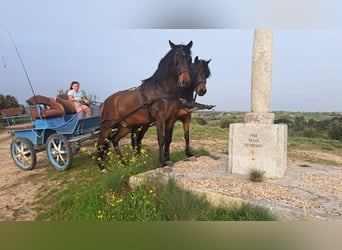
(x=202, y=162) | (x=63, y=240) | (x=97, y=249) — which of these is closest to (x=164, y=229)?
(x=97, y=249)

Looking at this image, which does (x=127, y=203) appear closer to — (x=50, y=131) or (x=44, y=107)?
(x=50, y=131)

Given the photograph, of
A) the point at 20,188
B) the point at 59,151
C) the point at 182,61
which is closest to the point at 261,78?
the point at 182,61

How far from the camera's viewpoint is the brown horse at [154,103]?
5090 mm

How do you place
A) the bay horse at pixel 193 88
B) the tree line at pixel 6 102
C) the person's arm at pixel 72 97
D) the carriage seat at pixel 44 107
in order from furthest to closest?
the tree line at pixel 6 102, the person's arm at pixel 72 97, the carriage seat at pixel 44 107, the bay horse at pixel 193 88

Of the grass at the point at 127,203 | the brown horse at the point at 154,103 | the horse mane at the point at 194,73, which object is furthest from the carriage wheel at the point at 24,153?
the horse mane at the point at 194,73

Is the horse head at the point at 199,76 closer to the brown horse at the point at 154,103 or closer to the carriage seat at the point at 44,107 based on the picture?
the brown horse at the point at 154,103

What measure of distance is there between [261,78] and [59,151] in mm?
4856

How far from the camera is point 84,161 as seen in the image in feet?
24.2

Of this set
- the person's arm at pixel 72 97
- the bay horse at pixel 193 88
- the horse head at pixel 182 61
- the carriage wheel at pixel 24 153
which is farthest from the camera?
the person's arm at pixel 72 97

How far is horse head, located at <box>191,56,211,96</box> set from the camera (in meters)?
6.25

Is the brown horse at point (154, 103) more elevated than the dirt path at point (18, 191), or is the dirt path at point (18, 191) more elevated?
the brown horse at point (154, 103)

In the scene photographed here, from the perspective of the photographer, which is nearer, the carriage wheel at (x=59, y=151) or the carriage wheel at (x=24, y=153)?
the carriage wheel at (x=59, y=151)

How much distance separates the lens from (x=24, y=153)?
22.6ft

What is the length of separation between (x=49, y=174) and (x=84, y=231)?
4.57 metres
